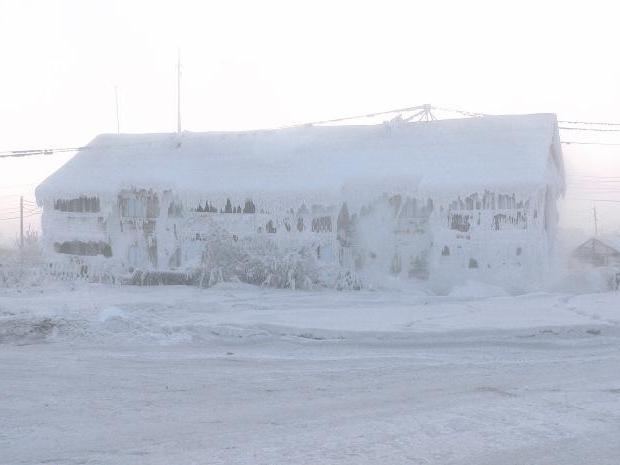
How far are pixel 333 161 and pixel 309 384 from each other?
15.6 metres

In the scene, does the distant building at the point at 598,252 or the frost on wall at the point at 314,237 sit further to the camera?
the distant building at the point at 598,252

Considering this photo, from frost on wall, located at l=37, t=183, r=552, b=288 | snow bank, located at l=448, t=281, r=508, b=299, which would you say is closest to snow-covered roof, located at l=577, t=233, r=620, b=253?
frost on wall, located at l=37, t=183, r=552, b=288

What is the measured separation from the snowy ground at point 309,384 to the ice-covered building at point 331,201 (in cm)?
567

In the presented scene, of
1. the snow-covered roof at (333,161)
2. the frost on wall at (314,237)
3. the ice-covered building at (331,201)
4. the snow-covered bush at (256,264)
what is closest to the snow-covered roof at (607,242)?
the ice-covered building at (331,201)

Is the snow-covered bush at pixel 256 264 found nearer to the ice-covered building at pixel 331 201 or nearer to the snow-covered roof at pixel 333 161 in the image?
the ice-covered building at pixel 331 201

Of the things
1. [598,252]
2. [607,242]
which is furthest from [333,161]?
[607,242]

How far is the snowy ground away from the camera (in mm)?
5945

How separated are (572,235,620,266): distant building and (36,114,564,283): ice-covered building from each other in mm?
6677

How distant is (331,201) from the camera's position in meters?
21.9

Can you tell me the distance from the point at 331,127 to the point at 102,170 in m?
7.48

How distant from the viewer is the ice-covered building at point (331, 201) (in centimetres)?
2073

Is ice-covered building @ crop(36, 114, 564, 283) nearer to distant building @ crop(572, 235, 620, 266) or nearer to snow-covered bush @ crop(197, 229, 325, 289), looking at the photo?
snow-covered bush @ crop(197, 229, 325, 289)

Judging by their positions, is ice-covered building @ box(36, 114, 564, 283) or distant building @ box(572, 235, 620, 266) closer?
ice-covered building @ box(36, 114, 564, 283)

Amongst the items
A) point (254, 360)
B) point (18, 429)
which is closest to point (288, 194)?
point (254, 360)
